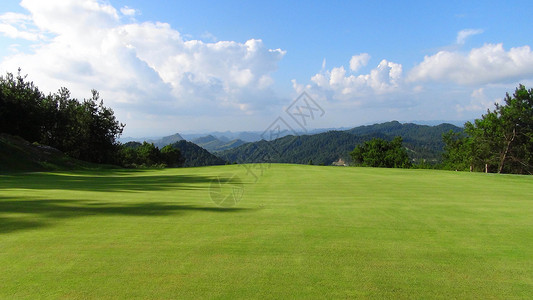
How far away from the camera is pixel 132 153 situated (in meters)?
86.6

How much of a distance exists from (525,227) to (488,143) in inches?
2035

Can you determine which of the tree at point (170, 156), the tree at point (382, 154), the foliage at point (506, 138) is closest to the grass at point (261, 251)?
the foliage at point (506, 138)

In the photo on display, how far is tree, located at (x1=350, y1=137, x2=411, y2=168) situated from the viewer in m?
74.1

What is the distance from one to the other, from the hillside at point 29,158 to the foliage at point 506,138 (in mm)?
58089

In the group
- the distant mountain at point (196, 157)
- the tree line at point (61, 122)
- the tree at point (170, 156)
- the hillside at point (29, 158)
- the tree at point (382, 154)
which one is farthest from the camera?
the distant mountain at point (196, 157)

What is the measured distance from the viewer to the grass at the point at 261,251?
3520mm

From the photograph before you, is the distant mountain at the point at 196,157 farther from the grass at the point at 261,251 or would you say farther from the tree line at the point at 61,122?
the grass at the point at 261,251

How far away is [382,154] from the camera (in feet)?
255

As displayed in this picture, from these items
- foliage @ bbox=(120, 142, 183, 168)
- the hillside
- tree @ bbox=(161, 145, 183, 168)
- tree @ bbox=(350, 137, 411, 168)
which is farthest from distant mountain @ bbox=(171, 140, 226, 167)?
the hillside

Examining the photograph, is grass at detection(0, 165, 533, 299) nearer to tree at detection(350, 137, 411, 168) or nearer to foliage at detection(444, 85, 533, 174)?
foliage at detection(444, 85, 533, 174)

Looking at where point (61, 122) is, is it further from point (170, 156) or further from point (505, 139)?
point (505, 139)

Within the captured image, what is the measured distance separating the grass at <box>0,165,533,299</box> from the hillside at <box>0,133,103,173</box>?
21069mm

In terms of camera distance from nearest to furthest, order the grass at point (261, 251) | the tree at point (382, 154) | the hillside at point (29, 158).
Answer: the grass at point (261, 251) → the hillside at point (29, 158) → the tree at point (382, 154)

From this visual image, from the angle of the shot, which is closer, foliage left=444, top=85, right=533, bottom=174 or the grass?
the grass
